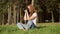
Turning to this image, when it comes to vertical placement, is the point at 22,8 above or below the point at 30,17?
below

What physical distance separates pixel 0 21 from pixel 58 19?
50.3ft

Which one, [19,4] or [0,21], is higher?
[19,4]

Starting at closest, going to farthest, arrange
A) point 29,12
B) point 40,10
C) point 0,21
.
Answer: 1. point 29,12
2. point 40,10
3. point 0,21

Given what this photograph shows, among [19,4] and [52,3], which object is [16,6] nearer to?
[19,4]

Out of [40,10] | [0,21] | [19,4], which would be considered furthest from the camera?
[0,21]

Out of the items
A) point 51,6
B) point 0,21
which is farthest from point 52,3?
point 0,21

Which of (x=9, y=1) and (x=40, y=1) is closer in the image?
(x=9, y=1)

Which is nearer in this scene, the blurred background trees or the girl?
the girl

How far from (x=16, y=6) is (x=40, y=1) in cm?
717

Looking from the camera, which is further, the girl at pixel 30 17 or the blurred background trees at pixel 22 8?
the blurred background trees at pixel 22 8

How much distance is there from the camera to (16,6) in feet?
148

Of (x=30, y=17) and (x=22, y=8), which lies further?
(x=22, y=8)

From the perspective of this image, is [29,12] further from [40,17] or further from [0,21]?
[0,21]

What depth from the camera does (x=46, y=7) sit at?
5009 cm
